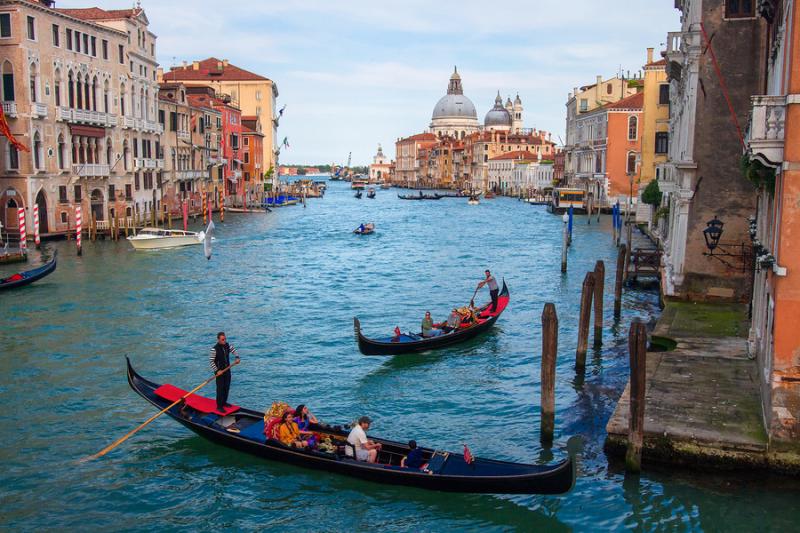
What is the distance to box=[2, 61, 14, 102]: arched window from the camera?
30.2 meters

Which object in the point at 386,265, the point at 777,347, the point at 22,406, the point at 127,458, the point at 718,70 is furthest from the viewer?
the point at 386,265

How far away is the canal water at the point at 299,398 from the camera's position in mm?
8828

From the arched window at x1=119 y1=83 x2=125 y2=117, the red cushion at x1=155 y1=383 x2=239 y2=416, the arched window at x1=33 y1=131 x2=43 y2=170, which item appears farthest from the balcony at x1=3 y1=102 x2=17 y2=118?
the red cushion at x1=155 y1=383 x2=239 y2=416

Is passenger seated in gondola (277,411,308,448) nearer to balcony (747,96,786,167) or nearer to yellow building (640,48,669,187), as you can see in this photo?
balcony (747,96,786,167)

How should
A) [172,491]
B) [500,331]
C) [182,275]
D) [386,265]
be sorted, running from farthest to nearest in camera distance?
[386,265]
[182,275]
[500,331]
[172,491]

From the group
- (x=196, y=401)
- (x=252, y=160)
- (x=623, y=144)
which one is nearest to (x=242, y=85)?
(x=252, y=160)

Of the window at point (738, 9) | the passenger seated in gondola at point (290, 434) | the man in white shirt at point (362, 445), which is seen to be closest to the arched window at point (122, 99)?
the window at point (738, 9)

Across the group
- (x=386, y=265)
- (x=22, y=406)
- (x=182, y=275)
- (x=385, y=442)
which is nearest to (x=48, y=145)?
(x=182, y=275)

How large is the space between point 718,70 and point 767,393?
871 centimetres

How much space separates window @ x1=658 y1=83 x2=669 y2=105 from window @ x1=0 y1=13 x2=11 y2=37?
90.2 ft

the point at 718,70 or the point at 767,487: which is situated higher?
the point at 718,70

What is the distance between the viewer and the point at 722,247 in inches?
637

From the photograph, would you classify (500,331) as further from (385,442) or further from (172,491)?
(172,491)

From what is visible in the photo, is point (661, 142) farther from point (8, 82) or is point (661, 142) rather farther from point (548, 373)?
point (548, 373)
